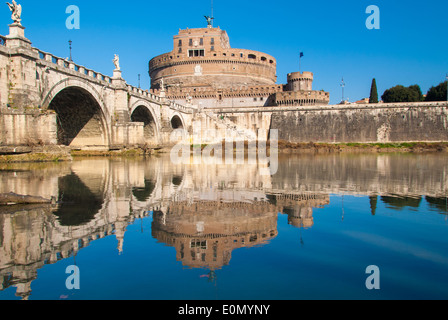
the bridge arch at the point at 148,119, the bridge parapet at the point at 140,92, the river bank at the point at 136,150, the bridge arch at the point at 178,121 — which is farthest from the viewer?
the bridge arch at the point at 178,121

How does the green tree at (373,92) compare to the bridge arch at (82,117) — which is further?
the green tree at (373,92)

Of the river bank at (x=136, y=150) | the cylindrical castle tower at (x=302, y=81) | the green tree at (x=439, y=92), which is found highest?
the cylindrical castle tower at (x=302, y=81)

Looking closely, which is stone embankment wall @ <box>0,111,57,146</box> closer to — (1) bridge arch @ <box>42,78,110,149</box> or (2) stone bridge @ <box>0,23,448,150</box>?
(2) stone bridge @ <box>0,23,448,150</box>

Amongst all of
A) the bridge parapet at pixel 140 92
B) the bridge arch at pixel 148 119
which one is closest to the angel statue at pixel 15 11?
the bridge parapet at pixel 140 92

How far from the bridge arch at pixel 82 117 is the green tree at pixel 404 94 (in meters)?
55.9

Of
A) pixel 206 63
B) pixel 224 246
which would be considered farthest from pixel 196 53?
pixel 224 246

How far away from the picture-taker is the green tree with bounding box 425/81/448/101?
201 feet

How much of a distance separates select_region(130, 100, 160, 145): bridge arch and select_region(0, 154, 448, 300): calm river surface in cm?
2683

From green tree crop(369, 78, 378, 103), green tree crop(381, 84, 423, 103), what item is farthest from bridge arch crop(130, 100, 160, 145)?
green tree crop(381, 84, 423, 103)

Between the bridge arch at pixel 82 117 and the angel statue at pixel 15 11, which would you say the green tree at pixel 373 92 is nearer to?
the bridge arch at pixel 82 117

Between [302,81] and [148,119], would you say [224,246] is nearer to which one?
[148,119]

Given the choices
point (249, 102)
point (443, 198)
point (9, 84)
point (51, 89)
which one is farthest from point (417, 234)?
point (249, 102)

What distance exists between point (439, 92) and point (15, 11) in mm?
65853

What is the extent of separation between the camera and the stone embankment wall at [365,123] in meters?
49.7
